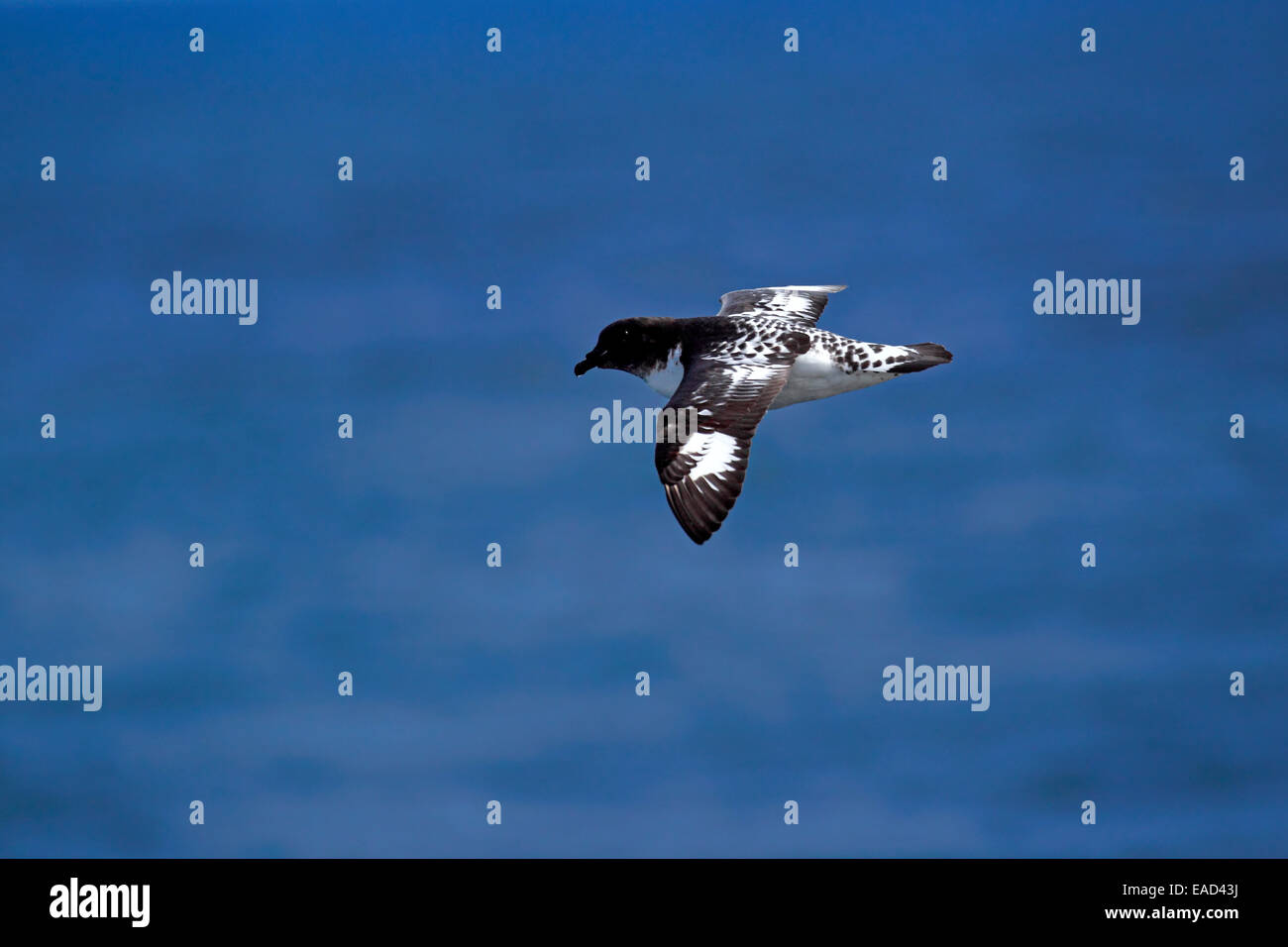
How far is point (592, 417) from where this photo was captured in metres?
22.8

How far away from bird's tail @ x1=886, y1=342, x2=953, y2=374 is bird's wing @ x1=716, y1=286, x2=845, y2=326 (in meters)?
1.64

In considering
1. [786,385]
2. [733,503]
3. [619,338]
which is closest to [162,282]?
[619,338]

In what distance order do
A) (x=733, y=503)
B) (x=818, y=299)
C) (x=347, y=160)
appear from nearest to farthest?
(x=733, y=503)
(x=818, y=299)
(x=347, y=160)

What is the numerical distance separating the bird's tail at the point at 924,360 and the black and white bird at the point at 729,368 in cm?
1

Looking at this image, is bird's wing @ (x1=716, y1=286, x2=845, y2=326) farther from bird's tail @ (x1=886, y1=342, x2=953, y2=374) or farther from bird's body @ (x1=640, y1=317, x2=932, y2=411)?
bird's tail @ (x1=886, y1=342, x2=953, y2=374)

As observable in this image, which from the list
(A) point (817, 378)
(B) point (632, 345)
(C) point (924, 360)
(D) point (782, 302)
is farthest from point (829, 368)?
(B) point (632, 345)

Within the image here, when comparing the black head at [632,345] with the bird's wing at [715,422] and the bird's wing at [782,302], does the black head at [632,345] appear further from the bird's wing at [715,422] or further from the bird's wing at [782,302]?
the bird's wing at [782,302]

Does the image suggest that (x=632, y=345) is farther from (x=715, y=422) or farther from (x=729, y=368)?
(x=715, y=422)

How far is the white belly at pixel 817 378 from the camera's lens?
23.1 metres

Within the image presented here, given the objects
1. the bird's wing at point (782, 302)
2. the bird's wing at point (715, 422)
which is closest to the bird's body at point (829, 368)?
the bird's wing at point (715, 422)

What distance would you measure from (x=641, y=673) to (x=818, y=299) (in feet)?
19.9

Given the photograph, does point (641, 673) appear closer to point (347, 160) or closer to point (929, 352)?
point (929, 352)

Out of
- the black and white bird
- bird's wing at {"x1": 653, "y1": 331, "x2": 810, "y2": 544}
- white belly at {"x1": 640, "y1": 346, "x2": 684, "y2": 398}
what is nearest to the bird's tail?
the black and white bird

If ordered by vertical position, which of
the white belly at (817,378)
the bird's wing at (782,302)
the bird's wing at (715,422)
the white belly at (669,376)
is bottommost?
the bird's wing at (715,422)
